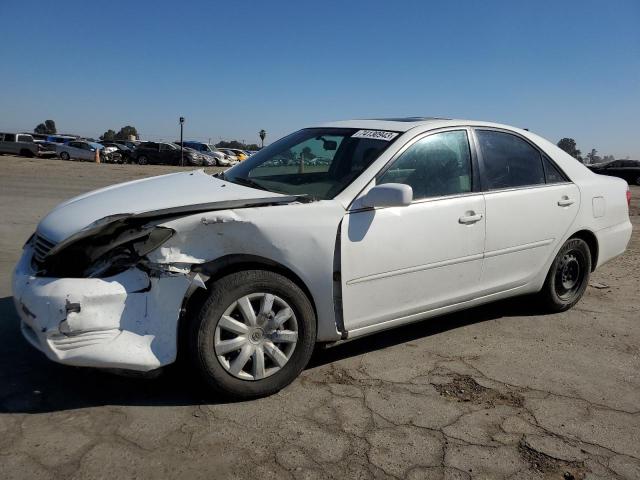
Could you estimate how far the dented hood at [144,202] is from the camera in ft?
9.99

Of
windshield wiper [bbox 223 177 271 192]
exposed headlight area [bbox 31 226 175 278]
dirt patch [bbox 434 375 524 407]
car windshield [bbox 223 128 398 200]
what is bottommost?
dirt patch [bbox 434 375 524 407]

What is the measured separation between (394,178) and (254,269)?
117 cm

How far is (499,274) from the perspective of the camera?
164 inches

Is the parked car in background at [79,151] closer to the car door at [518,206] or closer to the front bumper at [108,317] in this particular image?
the car door at [518,206]

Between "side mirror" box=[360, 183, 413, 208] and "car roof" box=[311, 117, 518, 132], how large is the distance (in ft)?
2.37

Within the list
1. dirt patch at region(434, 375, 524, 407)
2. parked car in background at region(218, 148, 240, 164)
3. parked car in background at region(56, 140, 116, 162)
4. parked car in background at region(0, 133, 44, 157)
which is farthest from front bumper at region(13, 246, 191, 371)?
parked car in background at region(218, 148, 240, 164)

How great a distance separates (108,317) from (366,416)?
1.45 metres

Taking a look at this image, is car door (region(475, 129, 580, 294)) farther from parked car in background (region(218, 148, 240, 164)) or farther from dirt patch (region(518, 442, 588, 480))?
parked car in background (region(218, 148, 240, 164))

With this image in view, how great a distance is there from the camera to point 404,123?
411 centimetres

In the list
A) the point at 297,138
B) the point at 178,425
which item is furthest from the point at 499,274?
the point at 178,425

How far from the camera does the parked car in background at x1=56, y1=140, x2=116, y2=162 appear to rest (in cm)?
3566

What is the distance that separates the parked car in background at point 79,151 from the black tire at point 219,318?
35.7 m

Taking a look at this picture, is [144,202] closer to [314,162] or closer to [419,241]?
[314,162]

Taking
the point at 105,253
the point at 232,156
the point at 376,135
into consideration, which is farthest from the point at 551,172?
the point at 232,156
